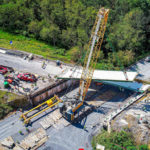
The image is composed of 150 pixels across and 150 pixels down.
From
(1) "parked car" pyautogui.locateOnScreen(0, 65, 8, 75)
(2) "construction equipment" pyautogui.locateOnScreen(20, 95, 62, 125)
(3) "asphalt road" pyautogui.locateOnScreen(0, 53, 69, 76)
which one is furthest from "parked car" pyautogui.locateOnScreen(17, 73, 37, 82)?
(2) "construction equipment" pyautogui.locateOnScreen(20, 95, 62, 125)

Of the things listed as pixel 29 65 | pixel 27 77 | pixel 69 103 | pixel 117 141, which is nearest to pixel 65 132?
pixel 69 103

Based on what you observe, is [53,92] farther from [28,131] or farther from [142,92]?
[142,92]

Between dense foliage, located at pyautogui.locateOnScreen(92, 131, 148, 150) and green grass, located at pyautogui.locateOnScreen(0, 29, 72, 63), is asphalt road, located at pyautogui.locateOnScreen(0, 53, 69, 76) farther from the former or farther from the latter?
dense foliage, located at pyautogui.locateOnScreen(92, 131, 148, 150)

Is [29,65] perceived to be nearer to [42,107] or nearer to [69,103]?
[42,107]

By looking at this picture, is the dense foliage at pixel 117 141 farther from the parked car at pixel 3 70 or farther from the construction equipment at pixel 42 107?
the parked car at pixel 3 70

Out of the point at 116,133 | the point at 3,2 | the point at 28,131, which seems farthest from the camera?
the point at 3,2

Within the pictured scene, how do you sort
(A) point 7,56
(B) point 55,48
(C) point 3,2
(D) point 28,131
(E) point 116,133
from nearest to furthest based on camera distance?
1. (E) point 116,133
2. (D) point 28,131
3. (A) point 7,56
4. (B) point 55,48
5. (C) point 3,2

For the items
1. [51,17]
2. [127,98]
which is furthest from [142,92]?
[51,17]
